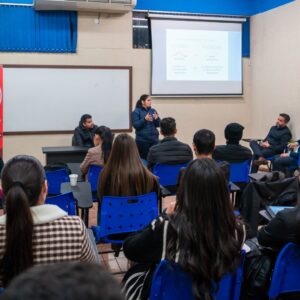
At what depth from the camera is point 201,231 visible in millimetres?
1470

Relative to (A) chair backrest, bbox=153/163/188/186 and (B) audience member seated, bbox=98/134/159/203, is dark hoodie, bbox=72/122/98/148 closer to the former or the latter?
(A) chair backrest, bbox=153/163/188/186

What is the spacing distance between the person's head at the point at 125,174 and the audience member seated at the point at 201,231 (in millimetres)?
1149

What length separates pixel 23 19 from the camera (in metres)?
6.29

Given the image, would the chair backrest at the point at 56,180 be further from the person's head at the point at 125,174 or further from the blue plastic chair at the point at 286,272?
the blue plastic chair at the point at 286,272

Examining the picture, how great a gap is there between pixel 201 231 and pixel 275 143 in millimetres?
5263

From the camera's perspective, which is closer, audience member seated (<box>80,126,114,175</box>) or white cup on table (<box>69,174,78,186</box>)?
white cup on table (<box>69,174,78,186</box>)

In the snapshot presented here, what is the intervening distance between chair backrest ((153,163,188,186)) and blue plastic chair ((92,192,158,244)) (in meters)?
1.01

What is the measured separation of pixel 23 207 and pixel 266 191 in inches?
74.1

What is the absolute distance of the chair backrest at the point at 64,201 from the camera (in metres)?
2.42

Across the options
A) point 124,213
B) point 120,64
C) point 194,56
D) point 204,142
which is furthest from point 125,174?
point 194,56

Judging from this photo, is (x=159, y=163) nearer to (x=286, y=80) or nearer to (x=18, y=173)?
(x=18, y=173)

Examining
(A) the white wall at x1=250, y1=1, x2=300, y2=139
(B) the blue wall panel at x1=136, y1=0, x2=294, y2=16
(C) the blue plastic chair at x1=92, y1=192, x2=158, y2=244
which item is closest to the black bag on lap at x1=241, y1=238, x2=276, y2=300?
(C) the blue plastic chair at x1=92, y1=192, x2=158, y2=244

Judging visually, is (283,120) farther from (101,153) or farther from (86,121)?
(101,153)

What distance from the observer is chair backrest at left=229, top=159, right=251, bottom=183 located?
3783 mm
